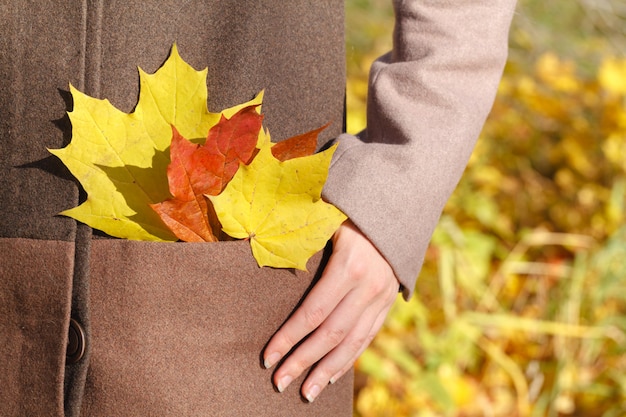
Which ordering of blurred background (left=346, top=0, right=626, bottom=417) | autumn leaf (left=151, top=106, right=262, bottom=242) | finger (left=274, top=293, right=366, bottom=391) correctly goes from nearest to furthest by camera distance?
1. autumn leaf (left=151, top=106, right=262, bottom=242)
2. finger (left=274, top=293, right=366, bottom=391)
3. blurred background (left=346, top=0, right=626, bottom=417)

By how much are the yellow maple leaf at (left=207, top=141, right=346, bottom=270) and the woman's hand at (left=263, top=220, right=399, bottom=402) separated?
0.22 feet

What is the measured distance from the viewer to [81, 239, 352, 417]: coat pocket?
76 cm

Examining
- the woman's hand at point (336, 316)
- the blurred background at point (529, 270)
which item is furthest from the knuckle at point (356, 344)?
the blurred background at point (529, 270)

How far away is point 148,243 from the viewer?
76 cm

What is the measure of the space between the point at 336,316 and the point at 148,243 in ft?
0.91


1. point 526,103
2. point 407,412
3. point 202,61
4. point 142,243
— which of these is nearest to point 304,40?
point 202,61

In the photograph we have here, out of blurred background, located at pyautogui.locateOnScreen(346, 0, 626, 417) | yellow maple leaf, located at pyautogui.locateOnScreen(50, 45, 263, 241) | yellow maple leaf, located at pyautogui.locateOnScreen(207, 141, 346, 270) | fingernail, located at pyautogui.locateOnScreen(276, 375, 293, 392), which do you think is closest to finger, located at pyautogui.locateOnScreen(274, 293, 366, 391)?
fingernail, located at pyautogui.locateOnScreen(276, 375, 293, 392)

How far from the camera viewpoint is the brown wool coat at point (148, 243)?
30.1 inches

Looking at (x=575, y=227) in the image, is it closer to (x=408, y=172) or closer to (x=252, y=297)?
(x=408, y=172)

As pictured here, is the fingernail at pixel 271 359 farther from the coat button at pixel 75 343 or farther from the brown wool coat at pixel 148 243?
the coat button at pixel 75 343

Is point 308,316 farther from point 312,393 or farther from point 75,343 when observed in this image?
point 75,343

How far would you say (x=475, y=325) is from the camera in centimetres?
237

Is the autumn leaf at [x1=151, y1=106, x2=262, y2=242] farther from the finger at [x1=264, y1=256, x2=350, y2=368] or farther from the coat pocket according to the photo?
the finger at [x1=264, y1=256, x2=350, y2=368]

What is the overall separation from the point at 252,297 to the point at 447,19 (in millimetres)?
494
